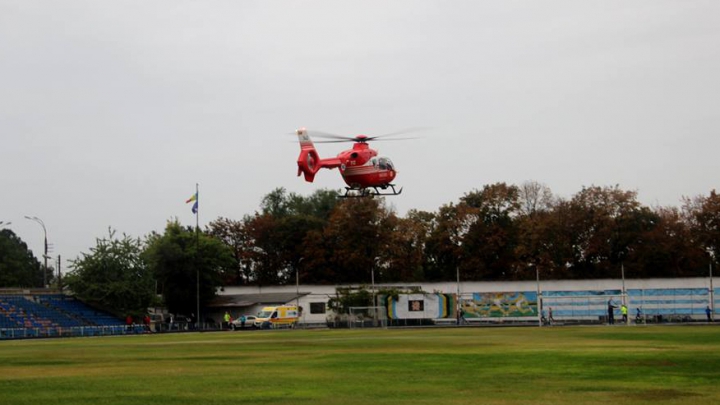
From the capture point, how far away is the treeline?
4166 inches

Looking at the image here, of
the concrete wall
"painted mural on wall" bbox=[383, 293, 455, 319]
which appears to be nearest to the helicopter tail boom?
"painted mural on wall" bbox=[383, 293, 455, 319]

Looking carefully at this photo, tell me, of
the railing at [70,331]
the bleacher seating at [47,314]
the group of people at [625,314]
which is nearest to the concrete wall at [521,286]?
the group of people at [625,314]

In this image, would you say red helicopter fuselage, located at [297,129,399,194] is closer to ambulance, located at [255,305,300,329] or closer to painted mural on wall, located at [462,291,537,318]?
painted mural on wall, located at [462,291,537,318]

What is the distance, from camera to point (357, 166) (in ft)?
205

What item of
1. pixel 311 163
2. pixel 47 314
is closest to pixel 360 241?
pixel 47 314

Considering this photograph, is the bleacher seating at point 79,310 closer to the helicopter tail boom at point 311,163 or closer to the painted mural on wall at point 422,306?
the painted mural on wall at point 422,306

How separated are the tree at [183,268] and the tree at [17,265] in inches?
2011

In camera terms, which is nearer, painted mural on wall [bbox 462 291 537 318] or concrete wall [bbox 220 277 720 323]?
painted mural on wall [bbox 462 291 537 318]

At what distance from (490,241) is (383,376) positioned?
9023cm

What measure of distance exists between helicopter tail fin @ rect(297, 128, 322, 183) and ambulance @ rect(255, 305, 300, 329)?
93.8 feet

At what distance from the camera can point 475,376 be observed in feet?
79.0

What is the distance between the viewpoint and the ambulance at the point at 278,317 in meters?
90.6

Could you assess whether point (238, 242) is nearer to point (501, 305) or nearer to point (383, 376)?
point (501, 305)

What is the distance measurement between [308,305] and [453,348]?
5974cm
